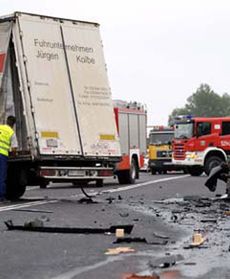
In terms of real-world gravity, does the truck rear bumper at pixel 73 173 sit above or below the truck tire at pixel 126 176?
above

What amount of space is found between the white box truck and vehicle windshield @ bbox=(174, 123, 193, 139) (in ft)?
47.7

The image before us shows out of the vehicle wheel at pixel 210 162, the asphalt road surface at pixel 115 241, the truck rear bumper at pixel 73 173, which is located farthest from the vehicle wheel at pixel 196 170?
the asphalt road surface at pixel 115 241

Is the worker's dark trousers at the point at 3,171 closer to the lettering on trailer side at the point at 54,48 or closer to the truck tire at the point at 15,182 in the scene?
the truck tire at the point at 15,182

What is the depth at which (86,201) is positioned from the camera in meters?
15.5

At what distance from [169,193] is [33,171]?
4293 mm

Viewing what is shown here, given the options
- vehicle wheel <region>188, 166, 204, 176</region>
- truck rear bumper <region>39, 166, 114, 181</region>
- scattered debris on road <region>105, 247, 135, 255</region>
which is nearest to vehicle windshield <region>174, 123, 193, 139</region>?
vehicle wheel <region>188, 166, 204, 176</region>

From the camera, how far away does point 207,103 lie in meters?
144

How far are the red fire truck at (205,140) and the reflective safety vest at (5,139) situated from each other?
16.2 m

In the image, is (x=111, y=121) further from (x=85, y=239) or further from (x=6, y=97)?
(x=85, y=239)

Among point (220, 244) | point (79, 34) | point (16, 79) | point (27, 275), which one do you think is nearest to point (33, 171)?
point (16, 79)

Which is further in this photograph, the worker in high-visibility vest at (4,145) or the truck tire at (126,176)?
the truck tire at (126,176)

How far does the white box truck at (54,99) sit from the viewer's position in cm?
1535

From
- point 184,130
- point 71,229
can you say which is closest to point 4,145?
point 71,229

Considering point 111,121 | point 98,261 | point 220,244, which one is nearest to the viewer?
point 98,261
